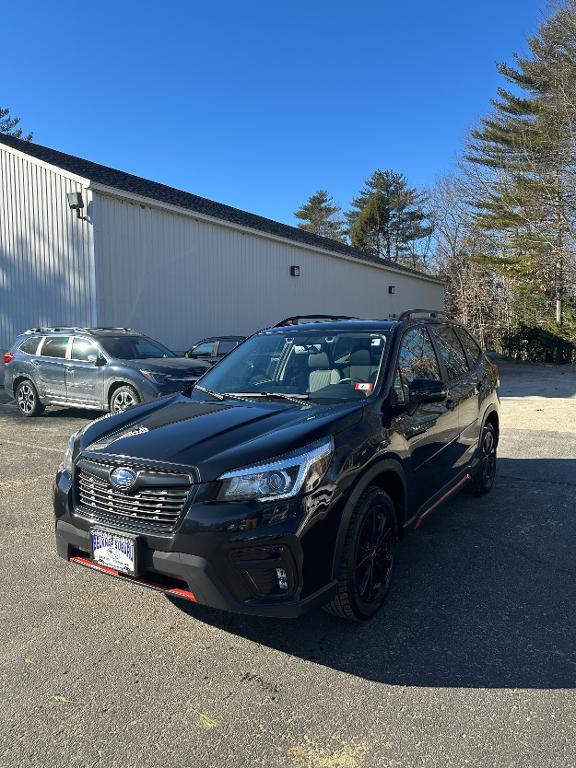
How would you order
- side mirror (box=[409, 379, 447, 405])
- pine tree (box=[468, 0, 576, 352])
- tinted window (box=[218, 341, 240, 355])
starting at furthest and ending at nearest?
pine tree (box=[468, 0, 576, 352])
tinted window (box=[218, 341, 240, 355])
side mirror (box=[409, 379, 447, 405])

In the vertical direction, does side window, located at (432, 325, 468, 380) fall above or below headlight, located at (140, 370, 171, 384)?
above

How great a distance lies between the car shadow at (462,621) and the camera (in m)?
2.75

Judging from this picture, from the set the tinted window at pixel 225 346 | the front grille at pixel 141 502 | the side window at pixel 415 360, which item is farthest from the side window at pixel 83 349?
the front grille at pixel 141 502

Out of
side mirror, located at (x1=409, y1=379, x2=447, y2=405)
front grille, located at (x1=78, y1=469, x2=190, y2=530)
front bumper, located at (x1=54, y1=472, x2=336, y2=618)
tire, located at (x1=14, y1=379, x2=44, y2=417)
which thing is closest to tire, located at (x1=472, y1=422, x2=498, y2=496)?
side mirror, located at (x1=409, y1=379, x2=447, y2=405)

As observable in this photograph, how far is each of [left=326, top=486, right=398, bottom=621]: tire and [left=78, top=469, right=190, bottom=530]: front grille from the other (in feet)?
2.85

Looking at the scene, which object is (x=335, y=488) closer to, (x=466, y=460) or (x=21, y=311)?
(x=466, y=460)

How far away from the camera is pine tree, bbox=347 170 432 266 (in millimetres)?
47906

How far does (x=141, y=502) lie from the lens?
2801mm

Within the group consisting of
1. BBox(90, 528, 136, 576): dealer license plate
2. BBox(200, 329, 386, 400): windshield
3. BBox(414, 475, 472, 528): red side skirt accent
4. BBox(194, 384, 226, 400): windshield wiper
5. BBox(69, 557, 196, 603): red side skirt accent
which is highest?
BBox(200, 329, 386, 400): windshield

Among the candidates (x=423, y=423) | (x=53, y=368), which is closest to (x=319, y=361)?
(x=423, y=423)

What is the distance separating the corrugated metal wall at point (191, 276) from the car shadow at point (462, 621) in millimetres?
11289

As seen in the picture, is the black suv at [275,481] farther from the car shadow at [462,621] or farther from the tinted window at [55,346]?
the tinted window at [55,346]

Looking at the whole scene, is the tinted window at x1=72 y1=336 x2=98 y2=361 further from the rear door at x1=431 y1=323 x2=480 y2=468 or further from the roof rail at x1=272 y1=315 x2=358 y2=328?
the rear door at x1=431 y1=323 x2=480 y2=468

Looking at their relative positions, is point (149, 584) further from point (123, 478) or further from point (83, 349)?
point (83, 349)
